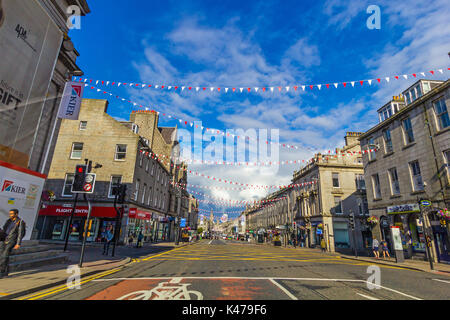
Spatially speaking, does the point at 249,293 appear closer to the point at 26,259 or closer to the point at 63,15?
the point at 26,259

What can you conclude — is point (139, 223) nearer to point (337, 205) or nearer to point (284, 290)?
point (284, 290)

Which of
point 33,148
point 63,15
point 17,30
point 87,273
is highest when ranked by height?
point 63,15

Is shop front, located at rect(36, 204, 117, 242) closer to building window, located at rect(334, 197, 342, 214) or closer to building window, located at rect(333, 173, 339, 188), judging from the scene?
building window, located at rect(334, 197, 342, 214)

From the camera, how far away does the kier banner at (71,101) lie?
13.5 meters

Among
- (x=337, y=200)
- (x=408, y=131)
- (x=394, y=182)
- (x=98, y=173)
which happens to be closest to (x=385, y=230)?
(x=394, y=182)

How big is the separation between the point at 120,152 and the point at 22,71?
52.4 ft

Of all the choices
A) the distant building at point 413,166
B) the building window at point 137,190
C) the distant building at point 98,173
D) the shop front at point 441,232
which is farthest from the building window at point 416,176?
the building window at point 137,190

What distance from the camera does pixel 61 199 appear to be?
25031mm

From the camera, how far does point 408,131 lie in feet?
65.7

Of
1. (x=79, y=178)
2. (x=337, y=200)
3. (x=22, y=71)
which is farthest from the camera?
(x=337, y=200)

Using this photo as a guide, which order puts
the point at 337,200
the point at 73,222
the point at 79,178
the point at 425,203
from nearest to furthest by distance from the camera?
1. the point at 79,178
2. the point at 425,203
3. the point at 73,222
4. the point at 337,200

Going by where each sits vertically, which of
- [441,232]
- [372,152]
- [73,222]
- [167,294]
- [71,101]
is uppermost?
[372,152]
